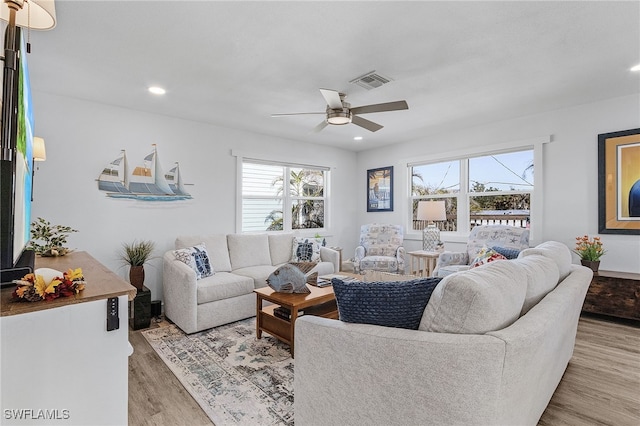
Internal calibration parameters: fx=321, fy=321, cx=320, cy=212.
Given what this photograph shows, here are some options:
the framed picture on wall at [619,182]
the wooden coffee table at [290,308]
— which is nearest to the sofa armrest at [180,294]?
the wooden coffee table at [290,308]

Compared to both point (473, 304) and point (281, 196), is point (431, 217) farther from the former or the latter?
point (473, 304)

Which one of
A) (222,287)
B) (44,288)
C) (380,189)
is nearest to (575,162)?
(380,189)

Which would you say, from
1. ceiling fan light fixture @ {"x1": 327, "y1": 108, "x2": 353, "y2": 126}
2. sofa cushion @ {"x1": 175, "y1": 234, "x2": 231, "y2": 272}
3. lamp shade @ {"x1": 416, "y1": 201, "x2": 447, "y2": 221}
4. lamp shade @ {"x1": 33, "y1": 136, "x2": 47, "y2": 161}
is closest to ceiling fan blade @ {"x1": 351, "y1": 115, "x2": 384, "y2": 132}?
ceiling fan light fixture @ {"x1": 327, "y1": 108, "x2": 353, "y2": 126}

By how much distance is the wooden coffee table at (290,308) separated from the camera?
8.86 feet

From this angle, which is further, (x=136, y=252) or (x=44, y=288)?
(x=136, y=252)

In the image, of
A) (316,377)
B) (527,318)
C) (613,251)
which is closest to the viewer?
(527,318)

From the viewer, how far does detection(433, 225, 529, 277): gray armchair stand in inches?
148

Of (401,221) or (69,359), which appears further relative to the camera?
(401,221)

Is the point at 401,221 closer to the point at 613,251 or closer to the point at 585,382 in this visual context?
the point at 613,251

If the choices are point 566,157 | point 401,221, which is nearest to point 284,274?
point 401,221

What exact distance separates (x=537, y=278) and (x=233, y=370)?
2135mm

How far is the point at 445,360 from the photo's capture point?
1149mm

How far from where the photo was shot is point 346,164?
20.9 ft

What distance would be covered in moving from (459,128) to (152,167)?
430 centimetres
